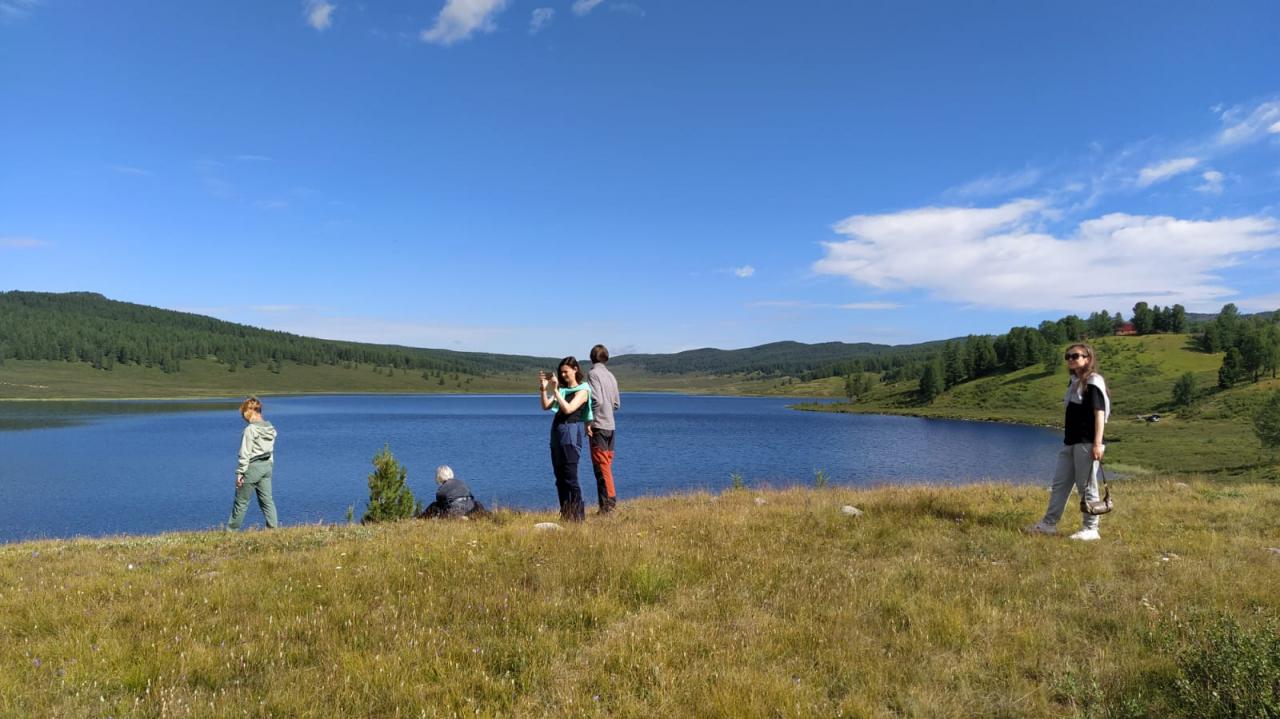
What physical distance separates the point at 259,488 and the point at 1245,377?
136425mm

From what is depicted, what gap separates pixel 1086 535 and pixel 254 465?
49.9 feet

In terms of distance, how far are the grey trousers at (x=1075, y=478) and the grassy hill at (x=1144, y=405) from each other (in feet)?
145

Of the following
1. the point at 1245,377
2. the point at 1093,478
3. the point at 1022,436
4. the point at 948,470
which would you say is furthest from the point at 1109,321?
the point at 1093,478

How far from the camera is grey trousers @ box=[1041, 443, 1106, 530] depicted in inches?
367

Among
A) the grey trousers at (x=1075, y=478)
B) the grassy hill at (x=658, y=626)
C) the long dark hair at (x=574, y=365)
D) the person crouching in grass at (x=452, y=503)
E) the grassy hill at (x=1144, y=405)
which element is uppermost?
the long dark hair at (x=574, y=365)

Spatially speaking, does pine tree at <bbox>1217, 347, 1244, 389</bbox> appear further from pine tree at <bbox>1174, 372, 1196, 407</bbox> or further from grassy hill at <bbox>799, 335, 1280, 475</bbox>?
pine tree at <bbox>1174, 372, 1196, 407</bbox>

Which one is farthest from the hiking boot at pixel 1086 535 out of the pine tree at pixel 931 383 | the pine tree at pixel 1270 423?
the pine tree at pixel 931 383

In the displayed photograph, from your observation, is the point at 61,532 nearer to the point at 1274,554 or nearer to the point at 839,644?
the point at 839,644

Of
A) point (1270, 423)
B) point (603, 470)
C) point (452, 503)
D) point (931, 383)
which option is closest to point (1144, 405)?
point (931, 383)

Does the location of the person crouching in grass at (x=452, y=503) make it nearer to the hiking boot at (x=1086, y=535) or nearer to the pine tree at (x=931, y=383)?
the hiking boot at (x=1086, y=535)

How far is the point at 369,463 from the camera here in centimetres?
5475

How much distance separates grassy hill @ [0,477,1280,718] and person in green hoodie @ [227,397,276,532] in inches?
130

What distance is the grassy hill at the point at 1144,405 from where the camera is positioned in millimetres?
55594

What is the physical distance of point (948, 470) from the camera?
177 ft
